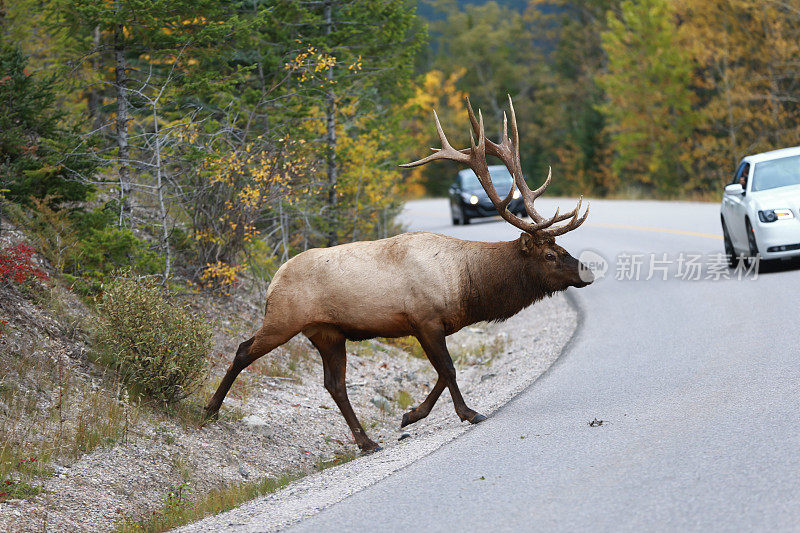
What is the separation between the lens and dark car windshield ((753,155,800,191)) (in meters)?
15.0

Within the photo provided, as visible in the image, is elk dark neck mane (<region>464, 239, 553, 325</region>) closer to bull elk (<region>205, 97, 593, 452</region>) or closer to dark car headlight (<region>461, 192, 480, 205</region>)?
bull elk (<region>205, 97, 593, 452</region>)

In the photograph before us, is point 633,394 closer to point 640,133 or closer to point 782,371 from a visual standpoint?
point 782,371

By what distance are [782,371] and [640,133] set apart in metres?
42.4

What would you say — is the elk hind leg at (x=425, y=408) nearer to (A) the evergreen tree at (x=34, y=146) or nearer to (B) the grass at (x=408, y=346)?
(A) the evergreen tree at (x=34, y=146)

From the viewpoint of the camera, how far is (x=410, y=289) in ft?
29.1

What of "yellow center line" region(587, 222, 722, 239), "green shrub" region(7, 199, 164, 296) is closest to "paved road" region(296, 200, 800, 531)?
"green shrub" region(7, 199, 164, 296)

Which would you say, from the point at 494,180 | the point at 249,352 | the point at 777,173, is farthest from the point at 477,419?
the point at 494,180

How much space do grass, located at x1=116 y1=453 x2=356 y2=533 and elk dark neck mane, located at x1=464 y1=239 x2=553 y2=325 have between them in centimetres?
230

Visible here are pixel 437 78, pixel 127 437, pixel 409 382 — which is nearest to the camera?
pixel 127 437

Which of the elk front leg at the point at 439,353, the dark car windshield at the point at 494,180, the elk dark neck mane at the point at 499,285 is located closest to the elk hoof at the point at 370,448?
the elk front leg at the point at 439,353

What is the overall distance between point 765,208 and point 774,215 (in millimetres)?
168

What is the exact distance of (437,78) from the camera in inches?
2953

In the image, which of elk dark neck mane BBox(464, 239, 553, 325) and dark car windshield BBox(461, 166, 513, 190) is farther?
dark car windshield BBox(461, 166, 513, 190)

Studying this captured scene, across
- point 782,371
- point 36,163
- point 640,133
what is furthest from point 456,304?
point 640,133
